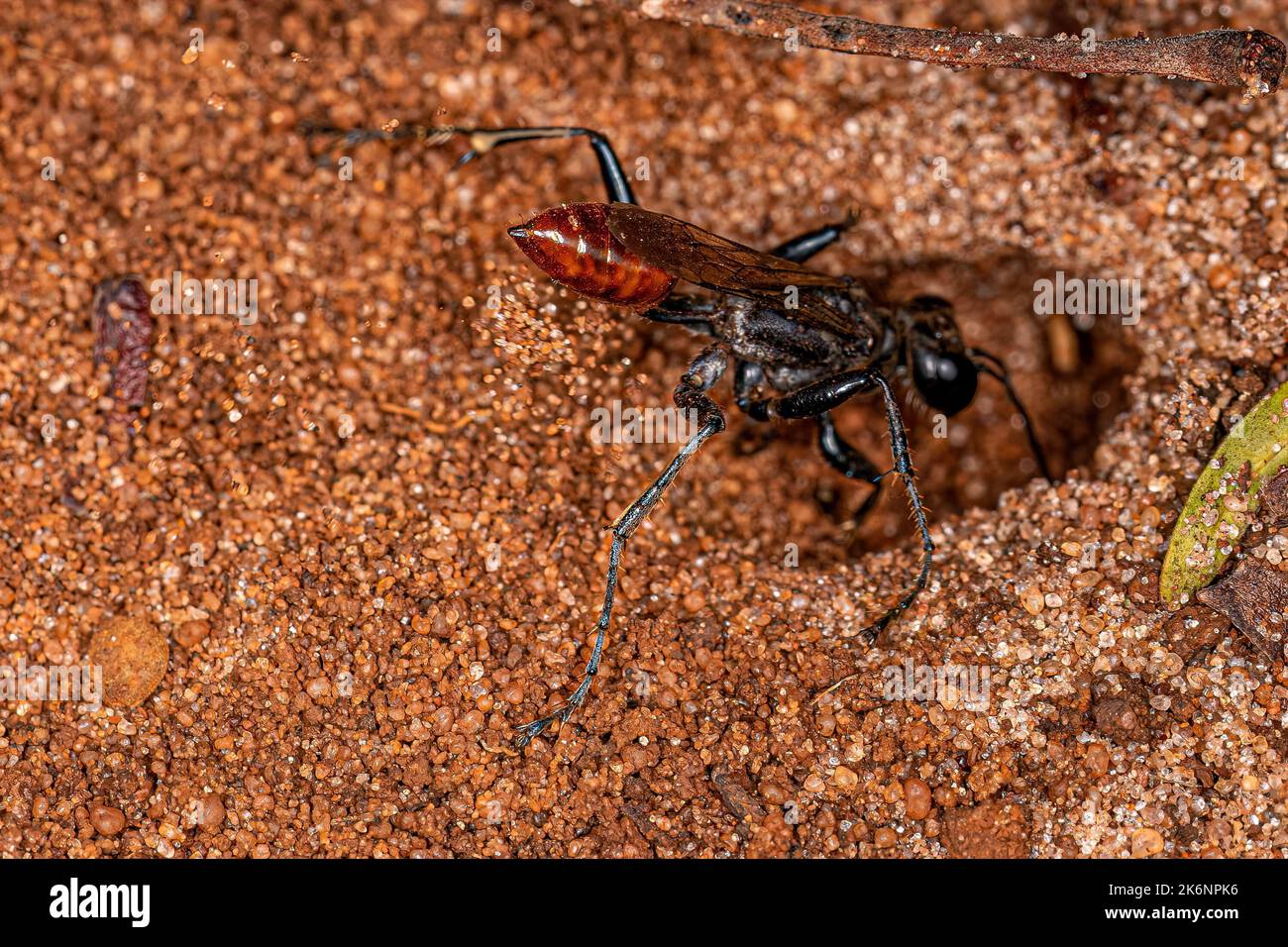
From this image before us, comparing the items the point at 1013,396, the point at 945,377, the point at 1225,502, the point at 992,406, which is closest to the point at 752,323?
the point at 945,377

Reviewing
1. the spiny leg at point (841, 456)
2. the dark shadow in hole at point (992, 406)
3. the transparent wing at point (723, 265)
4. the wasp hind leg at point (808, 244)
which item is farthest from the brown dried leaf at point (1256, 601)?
the wasp hind leg at point (808, 244)

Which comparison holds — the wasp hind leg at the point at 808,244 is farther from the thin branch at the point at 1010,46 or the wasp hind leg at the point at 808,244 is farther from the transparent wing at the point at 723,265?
the thin branch at the point at 1010,46

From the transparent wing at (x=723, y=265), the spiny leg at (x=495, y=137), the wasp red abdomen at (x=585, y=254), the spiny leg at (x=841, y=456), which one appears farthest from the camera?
the spiny leg at (x=841, y=456)

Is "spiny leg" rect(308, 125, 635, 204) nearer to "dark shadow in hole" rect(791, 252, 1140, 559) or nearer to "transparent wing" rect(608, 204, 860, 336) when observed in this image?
"transparent wing" rect(608, 204, 860, 336)

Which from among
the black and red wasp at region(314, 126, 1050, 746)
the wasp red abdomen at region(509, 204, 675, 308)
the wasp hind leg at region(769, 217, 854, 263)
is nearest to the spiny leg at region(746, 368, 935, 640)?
the black and red wasp at region(314, 126, 1050, 746)

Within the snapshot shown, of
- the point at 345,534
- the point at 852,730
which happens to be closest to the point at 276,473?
the point at 345,534

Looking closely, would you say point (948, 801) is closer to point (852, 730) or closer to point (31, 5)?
point (852, 730)
